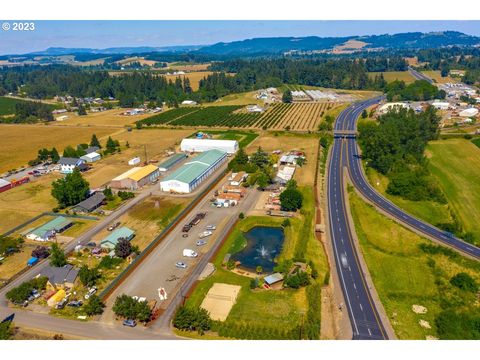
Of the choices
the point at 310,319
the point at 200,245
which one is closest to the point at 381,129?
the point at 200,245

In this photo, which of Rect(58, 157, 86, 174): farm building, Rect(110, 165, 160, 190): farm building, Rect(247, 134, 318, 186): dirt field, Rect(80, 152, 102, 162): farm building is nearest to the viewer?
Rect(110, 165, 160, 190): farm building

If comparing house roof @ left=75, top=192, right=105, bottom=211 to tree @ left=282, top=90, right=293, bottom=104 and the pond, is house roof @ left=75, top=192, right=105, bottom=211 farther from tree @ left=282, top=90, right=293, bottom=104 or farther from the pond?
tree @ left=282, top=90, right=293, bottom=104

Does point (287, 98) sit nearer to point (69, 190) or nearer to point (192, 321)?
point (69, 190)

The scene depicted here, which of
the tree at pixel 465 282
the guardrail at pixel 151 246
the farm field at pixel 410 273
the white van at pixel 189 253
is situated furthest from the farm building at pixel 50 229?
the tree at pixel 465 282

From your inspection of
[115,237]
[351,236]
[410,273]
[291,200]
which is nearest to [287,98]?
[291,200]

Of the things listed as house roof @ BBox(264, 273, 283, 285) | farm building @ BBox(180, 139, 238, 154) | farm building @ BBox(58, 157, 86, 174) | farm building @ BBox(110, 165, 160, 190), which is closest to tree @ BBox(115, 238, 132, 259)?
house roof @ BBox(264, 273, 283, 285)

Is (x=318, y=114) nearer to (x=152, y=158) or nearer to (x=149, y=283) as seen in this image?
(x=152, y=158)

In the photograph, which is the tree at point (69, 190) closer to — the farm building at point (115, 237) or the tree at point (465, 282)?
the farm building at point (115, 237)
